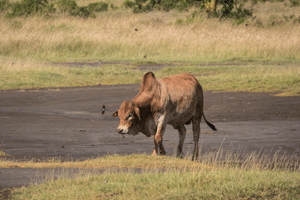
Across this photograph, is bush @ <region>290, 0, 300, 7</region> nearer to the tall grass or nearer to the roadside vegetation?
the roadside vegetation

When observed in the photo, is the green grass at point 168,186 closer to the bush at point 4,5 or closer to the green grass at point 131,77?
the green grass at point 131,77

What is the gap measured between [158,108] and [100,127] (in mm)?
5070

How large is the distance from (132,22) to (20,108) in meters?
21.8

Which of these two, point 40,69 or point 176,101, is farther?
point 40,69

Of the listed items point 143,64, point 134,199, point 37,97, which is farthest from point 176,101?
point 143,64

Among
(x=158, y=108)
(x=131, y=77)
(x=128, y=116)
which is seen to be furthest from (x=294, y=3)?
(x=128, y=116)

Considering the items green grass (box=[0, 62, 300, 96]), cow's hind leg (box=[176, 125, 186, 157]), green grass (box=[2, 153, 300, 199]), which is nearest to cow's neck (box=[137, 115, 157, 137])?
cow's hind leg (box=[176, 125, 186, 157])

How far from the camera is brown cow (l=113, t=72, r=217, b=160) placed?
8773 mm

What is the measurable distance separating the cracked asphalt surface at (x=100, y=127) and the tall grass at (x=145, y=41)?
11.9 metres

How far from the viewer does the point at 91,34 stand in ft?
112

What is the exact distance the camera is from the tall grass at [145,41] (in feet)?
103

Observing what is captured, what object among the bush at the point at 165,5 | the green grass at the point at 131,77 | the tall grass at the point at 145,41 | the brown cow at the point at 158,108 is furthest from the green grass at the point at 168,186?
the bush at the point at 165,5

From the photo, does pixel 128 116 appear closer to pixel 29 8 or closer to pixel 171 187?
pixel 171 187

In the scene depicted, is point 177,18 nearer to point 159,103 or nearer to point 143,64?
point 143,64
